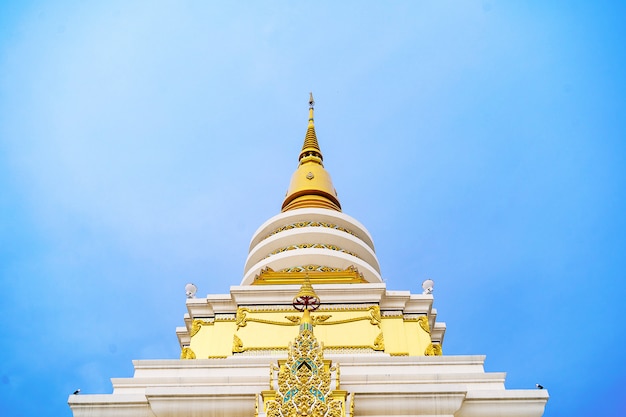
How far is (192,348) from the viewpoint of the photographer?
561 inches

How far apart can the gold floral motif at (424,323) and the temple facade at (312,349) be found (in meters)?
0.03

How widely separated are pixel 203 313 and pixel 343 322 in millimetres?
3199

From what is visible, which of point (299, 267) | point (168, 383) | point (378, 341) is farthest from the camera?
point (299, 267)

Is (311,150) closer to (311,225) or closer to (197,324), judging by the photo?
(311,225)

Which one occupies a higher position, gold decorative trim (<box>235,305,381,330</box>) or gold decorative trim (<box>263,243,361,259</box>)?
gold decorative trim (<box>263,243,361,259</box>)

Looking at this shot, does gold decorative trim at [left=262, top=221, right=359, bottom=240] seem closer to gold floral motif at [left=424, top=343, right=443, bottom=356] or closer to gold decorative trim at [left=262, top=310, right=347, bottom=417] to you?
gold floral motif at [left=424, top=343, right=443, bottom=356]

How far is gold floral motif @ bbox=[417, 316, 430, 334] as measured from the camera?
48.2 ft

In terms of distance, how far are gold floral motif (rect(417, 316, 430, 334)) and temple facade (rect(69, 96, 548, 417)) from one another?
3 cm

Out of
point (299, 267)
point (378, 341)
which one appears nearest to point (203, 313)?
point (299, 267)

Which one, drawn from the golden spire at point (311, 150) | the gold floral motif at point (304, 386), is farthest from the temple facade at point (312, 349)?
the golden spire at point (311, 150)

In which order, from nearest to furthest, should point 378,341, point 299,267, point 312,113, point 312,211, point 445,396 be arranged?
point 445,396, point 378,341, point 299,267, point 312,211, point 312,113

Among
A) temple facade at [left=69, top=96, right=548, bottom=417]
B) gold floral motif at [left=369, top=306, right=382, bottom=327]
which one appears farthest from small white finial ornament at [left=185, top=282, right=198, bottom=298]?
gold floral motif at [left=369, top=306, right=382, bottom=327]

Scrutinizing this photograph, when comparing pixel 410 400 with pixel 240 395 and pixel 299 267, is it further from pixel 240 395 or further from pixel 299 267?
pixel 299 267

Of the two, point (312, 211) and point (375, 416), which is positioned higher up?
point (312, 211)
